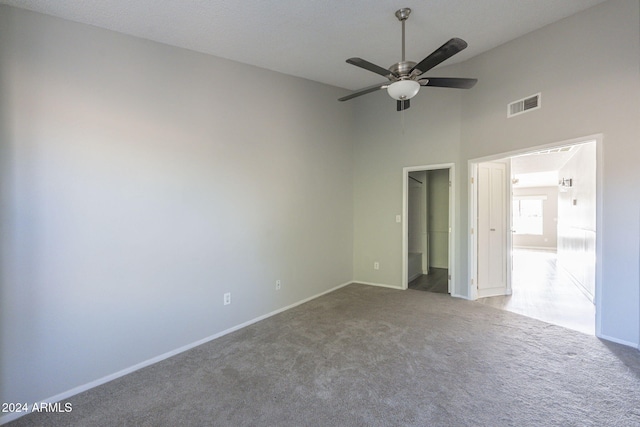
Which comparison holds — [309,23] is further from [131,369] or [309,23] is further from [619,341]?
[619,341]

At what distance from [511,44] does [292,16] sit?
2.70 metres

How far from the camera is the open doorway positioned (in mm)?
5857

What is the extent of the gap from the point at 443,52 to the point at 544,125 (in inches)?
78.1

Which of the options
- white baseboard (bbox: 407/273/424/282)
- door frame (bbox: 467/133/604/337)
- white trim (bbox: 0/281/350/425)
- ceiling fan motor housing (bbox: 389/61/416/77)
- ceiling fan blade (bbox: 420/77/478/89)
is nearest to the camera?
white trim (bbox: 0/281/350/425)

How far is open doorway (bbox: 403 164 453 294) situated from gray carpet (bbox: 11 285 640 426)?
104 inches

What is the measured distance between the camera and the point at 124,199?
241cm

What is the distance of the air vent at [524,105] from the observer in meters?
3.24

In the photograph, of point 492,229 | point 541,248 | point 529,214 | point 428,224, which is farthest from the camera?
point 529,214

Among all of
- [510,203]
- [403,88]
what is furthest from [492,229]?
[403,88]

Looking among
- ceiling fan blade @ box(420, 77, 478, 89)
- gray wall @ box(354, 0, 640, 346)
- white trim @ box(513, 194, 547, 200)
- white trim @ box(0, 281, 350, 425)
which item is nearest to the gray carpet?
white trim @ box(0, 281, 350, 425)

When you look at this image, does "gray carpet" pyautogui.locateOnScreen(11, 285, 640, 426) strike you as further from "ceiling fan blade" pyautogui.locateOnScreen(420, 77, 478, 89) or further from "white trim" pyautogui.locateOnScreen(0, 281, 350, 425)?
"ceiling fan blade" pyautogui.locateOnScreen(420, 77, 478, 89)

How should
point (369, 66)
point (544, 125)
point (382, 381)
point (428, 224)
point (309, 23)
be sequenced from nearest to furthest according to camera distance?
→ point (382, 381) < point (369, 66) < point (309, 23) < point (544, 125) < point (428, 224)

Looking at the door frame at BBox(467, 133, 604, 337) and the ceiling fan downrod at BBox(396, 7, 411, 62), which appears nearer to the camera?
the ceiling fan downrod at BBox(396, 7, 411, 62)

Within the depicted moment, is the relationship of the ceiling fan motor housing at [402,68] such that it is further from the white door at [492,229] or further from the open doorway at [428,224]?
the open doorway at [428,224]
